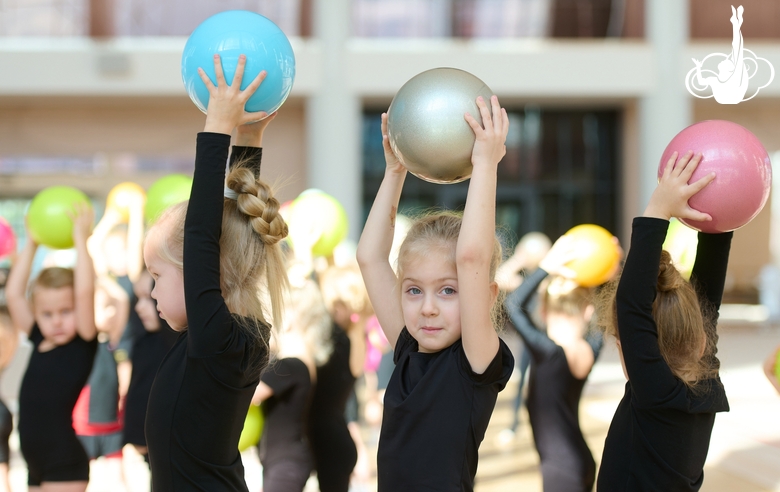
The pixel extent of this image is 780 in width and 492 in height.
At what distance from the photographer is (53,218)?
340 cm

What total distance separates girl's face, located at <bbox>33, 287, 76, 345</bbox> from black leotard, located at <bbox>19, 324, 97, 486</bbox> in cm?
5

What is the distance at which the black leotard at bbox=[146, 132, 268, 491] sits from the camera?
1833 millimetres

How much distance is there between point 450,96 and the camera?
1808 mm

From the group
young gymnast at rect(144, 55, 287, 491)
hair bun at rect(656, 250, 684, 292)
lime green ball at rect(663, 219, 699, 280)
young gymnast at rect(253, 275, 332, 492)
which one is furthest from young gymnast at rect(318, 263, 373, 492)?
hair bun at rect(656, 250, 684, 292)

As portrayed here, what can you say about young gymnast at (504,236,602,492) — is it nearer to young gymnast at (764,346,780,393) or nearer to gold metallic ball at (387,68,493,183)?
young gymnast at (764,346,780,393)

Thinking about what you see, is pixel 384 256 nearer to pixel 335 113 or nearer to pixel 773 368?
pixel 773 368

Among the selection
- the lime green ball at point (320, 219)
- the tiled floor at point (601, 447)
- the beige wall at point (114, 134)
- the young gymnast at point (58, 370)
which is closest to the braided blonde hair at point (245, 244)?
the young gymnast at point (58, 370)

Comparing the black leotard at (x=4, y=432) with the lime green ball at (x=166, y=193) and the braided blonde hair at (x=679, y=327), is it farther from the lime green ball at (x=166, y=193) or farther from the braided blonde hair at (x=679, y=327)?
the braided blonde hair at (x=679, y=327)

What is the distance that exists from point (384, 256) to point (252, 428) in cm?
141

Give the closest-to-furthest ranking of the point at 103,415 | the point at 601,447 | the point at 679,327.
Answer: the point at 679,327
the point at 103,415
the point at 601,447

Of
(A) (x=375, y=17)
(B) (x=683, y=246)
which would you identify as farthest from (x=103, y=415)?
(A) (x=375, y=17)

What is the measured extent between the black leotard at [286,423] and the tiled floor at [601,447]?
1.41 m

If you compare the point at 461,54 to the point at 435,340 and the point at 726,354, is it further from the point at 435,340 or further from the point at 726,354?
the point at 435,340

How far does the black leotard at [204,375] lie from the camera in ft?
6.01
